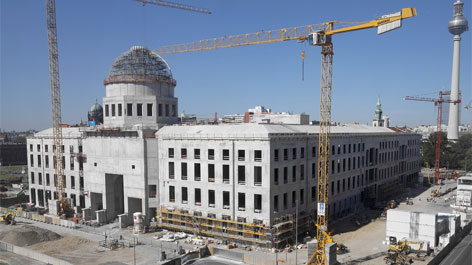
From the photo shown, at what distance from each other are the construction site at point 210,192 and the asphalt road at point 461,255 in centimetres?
65

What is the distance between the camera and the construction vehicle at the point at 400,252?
46125 mm

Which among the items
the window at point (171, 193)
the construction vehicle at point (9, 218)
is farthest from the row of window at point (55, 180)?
the window at point (171, 193)

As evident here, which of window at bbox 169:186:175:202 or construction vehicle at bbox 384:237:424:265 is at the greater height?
window at bbox 169:186:175:202

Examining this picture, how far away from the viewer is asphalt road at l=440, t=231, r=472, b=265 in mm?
48369

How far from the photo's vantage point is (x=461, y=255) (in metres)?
51.2

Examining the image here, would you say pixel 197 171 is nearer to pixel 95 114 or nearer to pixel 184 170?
pixel 184 170

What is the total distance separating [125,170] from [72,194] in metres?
21.3

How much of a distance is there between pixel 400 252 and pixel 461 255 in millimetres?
11745

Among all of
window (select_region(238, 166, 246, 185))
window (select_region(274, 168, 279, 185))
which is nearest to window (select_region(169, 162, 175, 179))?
window (select_region(238, 166, 246, 185))

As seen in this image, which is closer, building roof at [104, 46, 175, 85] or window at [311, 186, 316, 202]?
window at [311, 186, 316, 202]

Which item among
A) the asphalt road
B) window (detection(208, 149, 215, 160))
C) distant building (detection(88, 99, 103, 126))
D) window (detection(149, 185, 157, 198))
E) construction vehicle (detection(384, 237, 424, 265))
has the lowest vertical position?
the asphalt road

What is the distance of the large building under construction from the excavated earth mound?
1062 cm

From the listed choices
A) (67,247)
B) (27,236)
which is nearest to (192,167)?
(67,247)

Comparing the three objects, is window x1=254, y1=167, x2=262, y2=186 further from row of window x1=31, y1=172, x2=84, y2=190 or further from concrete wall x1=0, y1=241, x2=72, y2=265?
row of window x1=31, y1=172, x2=84, y2=190
